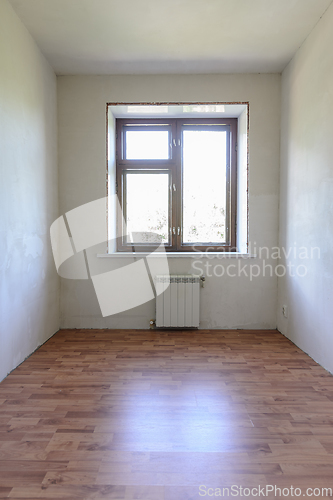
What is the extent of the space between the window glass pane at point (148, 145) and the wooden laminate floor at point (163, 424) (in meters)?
2.41

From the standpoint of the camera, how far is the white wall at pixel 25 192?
253 cm

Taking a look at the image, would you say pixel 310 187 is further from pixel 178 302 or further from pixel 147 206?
pixel 147 206

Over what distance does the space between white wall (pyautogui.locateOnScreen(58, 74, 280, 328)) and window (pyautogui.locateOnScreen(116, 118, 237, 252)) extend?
39 centimetres

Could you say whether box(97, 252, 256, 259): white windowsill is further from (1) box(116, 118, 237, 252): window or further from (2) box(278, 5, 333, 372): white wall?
(2) box(278, 5, 333, 372): white wall

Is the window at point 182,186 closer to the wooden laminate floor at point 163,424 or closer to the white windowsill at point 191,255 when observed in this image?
the white windowsill at point 191,255

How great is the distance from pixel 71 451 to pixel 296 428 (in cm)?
127

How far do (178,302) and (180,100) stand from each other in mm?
2349

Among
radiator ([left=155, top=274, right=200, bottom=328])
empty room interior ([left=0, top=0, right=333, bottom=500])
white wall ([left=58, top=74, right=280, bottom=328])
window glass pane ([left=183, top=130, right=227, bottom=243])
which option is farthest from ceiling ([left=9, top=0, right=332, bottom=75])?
radiator ([left=155, top=274, right=200, bottom=328])

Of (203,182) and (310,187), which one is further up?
(203,182)

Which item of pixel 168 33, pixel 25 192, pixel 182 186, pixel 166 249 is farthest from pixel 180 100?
pixel 25 192

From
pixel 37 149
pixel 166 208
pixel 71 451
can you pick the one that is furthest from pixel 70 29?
pixel 71 451

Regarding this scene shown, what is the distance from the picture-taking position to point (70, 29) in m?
2.87

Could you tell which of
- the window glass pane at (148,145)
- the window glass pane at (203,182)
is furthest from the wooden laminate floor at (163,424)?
the window glass pane at (148,145)

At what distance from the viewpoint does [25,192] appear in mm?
2883
